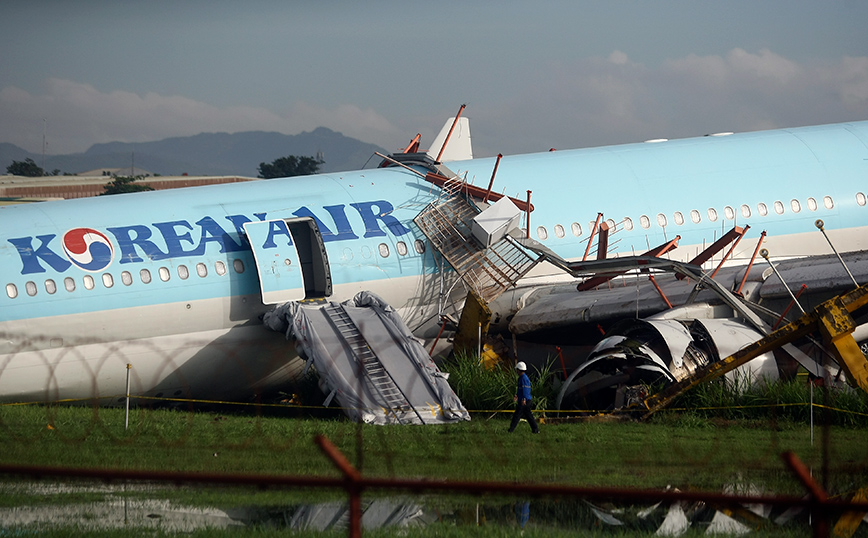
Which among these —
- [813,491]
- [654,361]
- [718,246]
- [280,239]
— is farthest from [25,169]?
[813,491]

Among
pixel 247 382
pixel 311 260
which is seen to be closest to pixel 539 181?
pixel 311 260

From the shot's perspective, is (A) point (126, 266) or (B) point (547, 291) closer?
(A) point (126, 266)

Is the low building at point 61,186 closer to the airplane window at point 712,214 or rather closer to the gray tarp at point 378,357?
the airplane window at point 712,214

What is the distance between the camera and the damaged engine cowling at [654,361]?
17.9 meters

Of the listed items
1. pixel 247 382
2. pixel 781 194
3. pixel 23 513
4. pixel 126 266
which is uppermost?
pixel 781 194

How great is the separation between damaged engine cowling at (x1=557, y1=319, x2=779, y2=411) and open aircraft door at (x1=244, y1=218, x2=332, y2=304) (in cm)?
560

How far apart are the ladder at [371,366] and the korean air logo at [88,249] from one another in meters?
4.28

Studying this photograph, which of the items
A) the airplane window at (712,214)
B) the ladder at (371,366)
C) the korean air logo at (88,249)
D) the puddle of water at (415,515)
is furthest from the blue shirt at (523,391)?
the airplane window at (712,214)

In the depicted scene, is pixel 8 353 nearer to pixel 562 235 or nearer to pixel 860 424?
pixel 562 235

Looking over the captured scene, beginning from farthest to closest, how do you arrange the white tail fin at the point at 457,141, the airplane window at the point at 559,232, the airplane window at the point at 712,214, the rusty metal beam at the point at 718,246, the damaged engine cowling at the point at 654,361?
the white tail fin at the point at 457,141 < the airplane window at the point at 712,214 < the airplane window at the point at 559,232 < the rusty metal beam at the point at 718,246 < the damaged engine cowling at the point at 654,361

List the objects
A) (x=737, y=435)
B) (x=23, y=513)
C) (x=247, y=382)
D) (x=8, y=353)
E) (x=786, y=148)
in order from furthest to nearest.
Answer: (x=786, y=148) → (x=247, y=382) → (x=8, y=353) → (x=737, y=435) → (x=23, y=513)

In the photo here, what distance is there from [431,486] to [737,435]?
34.1 feet

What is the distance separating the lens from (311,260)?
21.8m

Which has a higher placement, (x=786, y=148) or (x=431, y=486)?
(x=786, y=148)
